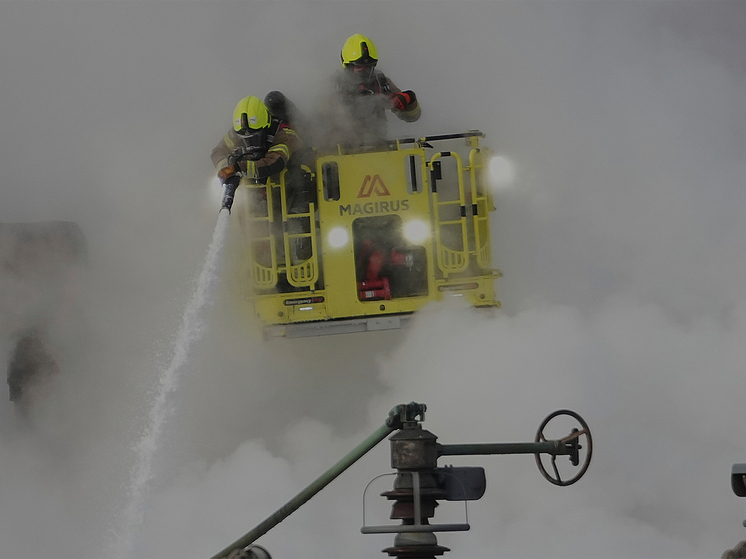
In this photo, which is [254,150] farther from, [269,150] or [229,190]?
[229,190]

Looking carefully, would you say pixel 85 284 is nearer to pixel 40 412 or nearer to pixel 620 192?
pixel 40 412

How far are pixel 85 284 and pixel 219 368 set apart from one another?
6.02ft

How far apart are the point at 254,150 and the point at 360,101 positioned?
1070mm

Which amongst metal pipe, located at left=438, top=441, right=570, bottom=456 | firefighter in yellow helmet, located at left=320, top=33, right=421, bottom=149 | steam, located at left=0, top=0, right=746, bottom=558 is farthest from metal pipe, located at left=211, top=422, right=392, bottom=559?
firefighter in yellow helmet, located at left=320, top=33, right=421, bottom=149

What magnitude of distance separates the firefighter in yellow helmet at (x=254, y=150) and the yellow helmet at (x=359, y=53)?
819 mm

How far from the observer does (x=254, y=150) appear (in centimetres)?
898

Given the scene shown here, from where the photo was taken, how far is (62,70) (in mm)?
11719

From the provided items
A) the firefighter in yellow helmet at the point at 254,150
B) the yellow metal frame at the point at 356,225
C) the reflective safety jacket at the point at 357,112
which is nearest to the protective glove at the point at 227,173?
the firefighter in yellow helmet at the point at 254,150

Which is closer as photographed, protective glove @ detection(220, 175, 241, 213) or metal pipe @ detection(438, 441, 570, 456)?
metal pipe @ detection(438, 441, 570, 456)

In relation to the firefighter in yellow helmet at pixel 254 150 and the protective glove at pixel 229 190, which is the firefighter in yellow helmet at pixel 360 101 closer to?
the firefighter in yellow helmet at pixel 254 150

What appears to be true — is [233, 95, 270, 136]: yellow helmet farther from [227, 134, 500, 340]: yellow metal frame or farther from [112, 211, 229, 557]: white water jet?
[112, 211, 229, 557]: white water jet

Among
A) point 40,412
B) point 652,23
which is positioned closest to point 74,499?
point 40,412

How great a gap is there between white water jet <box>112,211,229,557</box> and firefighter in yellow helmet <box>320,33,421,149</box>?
1285 millimetres

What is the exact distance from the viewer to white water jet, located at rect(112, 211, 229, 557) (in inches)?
356
